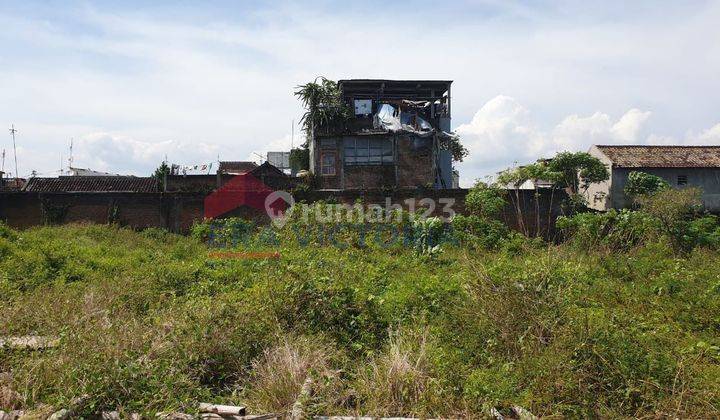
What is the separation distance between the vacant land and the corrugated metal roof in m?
15.9

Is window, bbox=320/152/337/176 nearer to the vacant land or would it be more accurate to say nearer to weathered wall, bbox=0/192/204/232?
weathered wall, bbox=0/192/204/232

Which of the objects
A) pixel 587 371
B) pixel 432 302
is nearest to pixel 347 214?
pixel 432 302

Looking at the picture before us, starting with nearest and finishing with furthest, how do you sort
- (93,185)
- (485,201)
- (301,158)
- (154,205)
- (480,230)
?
(480,230), (485,201), (154,205), (93,185), (301,158)

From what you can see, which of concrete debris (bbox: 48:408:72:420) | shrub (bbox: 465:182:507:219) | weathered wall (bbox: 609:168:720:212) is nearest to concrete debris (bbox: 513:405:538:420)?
concrete debris (bbox: 48:408:72:420)

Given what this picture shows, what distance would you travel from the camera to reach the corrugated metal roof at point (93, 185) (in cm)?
2170

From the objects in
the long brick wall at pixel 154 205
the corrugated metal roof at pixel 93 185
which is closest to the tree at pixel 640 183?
the long brick wall at pixel 154 205

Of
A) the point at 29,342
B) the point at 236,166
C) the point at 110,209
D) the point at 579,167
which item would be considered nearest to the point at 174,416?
the point at 29,342

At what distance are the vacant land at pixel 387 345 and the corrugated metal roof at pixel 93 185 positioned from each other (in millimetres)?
15947

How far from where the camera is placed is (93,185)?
22250 mm

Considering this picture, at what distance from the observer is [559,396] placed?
4.02m

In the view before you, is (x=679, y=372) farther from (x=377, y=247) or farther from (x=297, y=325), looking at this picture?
(x=377, y=247)

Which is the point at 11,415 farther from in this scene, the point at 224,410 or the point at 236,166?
the point at 236,166

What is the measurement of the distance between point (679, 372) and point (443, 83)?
2172 centimetres

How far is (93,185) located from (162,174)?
2.88 metres
